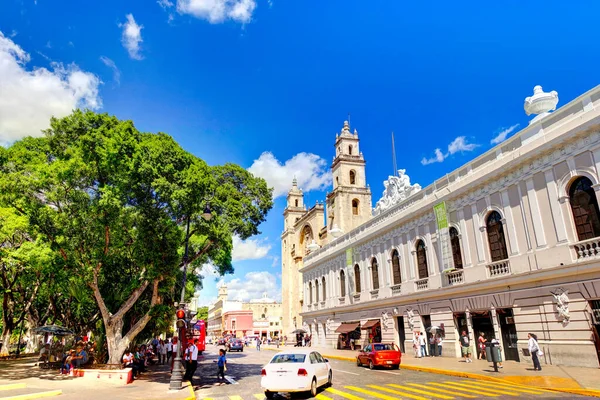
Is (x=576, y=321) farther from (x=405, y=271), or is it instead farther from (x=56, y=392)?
(x=56, y=392)

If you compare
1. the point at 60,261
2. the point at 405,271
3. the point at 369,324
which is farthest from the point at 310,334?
the point at 60,261

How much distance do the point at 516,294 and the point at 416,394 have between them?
388 inches

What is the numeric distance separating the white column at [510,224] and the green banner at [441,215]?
4079mm

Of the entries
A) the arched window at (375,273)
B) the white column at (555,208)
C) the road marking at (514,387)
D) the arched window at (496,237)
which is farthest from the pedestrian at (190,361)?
the arched window at (375,273)

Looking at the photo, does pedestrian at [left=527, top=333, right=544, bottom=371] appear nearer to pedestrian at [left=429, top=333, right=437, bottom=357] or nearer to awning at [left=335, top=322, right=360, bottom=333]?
pedestrian at [left=429, top=333, right=437, bottom=357]

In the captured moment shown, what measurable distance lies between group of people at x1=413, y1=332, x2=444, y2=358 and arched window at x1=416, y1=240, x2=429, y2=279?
3.83 meters

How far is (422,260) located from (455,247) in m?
3.50

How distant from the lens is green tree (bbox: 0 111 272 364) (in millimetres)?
16094

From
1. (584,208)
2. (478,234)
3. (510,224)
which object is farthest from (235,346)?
(584,208)

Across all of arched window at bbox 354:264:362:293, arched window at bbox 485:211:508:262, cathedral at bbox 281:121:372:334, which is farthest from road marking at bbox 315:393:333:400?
cathedral at bbox 281:121:372:334

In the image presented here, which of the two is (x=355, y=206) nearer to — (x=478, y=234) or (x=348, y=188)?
(x=348, y=188)

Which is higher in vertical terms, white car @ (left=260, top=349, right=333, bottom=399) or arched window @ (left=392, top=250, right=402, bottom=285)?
arched window @ (left=392, top=250, right=402, bottom=285)

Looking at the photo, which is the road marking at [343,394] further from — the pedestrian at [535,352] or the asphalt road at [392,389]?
the pedestrian at [535,352]

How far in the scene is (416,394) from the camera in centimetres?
1184
